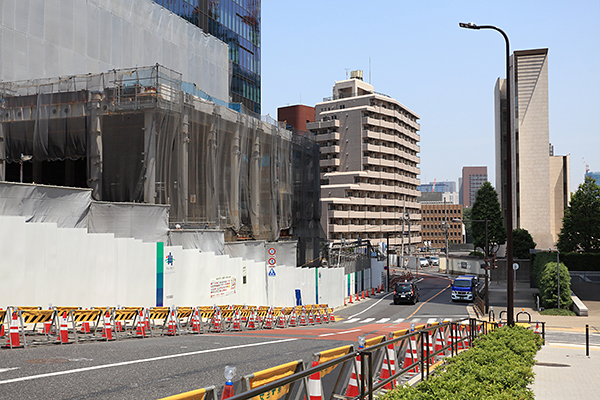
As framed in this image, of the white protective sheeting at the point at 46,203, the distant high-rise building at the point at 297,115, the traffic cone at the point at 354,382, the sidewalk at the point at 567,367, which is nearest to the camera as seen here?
the traffic cone at the point at 354,382

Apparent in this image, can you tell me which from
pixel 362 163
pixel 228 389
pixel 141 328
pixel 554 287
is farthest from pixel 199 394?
pixel 362 163

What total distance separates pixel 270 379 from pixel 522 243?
8268 cm

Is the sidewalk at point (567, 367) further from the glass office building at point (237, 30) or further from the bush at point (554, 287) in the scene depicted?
the glass office building at point (237, 30)

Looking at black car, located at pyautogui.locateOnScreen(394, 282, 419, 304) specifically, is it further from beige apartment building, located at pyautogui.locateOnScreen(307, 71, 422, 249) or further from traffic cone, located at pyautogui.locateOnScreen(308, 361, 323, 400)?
beige apartment building, located at pyautogui.locateOnScreen(307, 71, 422, 249)

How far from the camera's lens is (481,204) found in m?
94.1

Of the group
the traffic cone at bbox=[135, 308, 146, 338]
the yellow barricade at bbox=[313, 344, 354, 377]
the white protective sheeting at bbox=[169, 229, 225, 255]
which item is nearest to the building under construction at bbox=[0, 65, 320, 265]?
the white protective sheeting at bbox=[169, 229, 225, 255]

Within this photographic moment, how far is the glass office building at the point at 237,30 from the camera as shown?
5559 cm

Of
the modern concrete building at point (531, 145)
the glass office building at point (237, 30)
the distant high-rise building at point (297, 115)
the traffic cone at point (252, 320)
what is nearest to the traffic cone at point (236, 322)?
the traffic cone at point (252, 320)

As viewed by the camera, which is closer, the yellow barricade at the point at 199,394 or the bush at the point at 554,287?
the yellow barricade at the point at 199,394

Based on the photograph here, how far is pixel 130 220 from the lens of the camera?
2458 centimetres

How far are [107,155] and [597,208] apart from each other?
6265 centimetres

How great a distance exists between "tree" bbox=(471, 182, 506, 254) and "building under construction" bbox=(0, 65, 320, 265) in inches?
2334

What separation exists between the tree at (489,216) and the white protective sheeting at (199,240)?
6763cm

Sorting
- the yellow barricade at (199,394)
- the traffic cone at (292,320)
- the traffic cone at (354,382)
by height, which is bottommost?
the traffic cone at (292,320)
